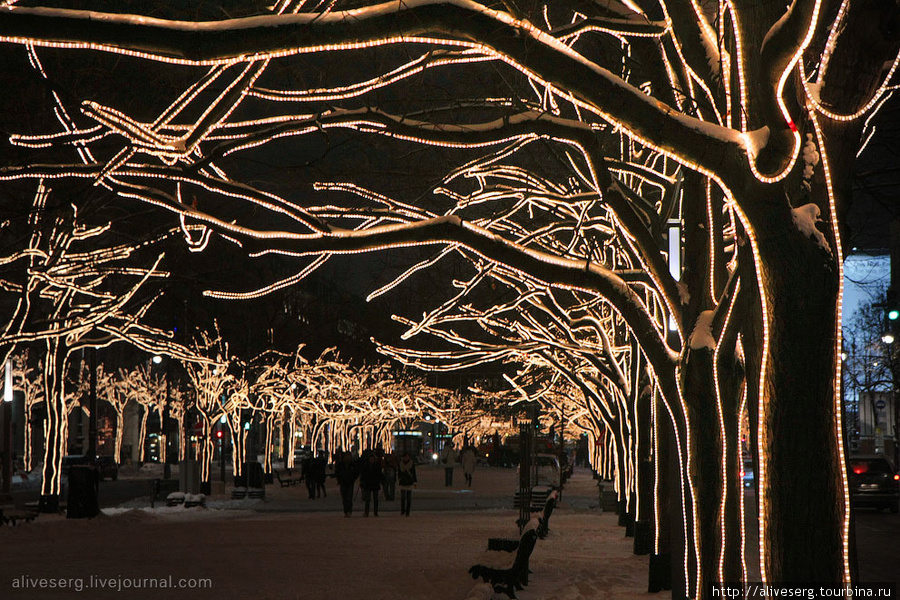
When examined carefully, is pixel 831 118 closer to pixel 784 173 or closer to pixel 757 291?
pixel 784 173

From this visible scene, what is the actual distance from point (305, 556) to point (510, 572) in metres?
5.82

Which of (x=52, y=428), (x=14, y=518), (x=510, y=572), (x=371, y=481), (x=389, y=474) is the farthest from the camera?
(x=389, y=474)

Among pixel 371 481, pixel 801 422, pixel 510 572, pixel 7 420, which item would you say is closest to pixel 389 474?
pixel 371 481

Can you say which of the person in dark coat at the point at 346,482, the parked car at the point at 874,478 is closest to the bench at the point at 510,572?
the person in dark coat at the point at 346,482

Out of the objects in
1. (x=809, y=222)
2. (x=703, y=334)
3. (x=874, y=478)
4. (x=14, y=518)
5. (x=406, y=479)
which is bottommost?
(x=14, y=518)

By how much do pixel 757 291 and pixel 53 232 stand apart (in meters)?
18.3

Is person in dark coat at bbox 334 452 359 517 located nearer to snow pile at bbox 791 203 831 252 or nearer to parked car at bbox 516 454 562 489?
parked car at bbox 516 454 562 489

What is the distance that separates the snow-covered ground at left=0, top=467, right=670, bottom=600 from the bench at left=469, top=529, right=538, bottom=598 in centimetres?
18

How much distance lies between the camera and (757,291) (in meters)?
6.10

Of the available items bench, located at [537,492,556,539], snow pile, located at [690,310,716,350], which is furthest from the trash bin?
snow pile, located at [690,310,716,350]

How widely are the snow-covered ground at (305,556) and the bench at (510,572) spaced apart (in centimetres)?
18

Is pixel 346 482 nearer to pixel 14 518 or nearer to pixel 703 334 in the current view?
pixel 14 518

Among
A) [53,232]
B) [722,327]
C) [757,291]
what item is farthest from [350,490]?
[757,291]

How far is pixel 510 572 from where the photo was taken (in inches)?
418
